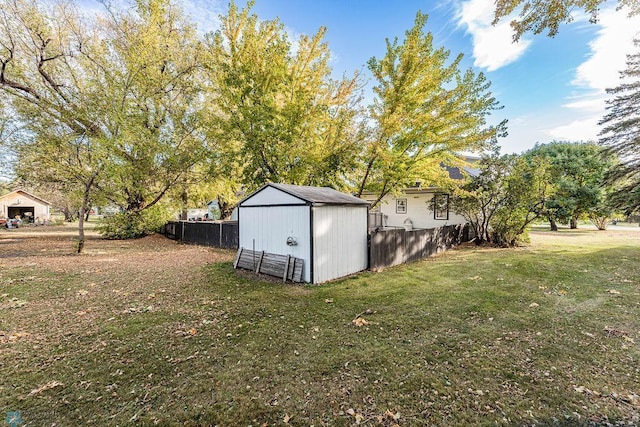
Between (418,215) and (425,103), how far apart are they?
8.21m

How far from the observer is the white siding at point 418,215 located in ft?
50.5

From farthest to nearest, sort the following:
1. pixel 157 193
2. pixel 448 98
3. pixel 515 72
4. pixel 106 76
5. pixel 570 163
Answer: pixel 570 163 → pixel 157 193 → pixel 515 72 → pixel 106 76 → pixel 448 98

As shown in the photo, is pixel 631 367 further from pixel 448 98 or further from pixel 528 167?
pixel 528 167

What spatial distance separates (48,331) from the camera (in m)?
4.12

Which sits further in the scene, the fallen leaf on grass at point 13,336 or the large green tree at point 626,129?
the large green tree at point 626,129

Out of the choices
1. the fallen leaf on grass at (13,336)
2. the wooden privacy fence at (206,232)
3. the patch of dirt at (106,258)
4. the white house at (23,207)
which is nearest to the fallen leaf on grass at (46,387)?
the fallen leaf on grass at (13,336)

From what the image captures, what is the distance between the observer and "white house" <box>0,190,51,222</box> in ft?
98.0

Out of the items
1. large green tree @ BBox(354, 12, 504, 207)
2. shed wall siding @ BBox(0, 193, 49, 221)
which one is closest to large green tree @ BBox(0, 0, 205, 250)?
large green tree @ BBox(354, 12, 504, 207)

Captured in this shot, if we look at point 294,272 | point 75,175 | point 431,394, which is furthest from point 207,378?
point 75,175

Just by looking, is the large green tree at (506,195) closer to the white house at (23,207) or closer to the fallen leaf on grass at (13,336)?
the fallen leaf on grass at (13,336)

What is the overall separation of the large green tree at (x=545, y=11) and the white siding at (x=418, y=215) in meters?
10.5

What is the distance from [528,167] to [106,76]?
17.1m

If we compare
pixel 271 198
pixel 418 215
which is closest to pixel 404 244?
pixel 271 198

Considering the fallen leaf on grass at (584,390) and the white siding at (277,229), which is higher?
the white siding at (277,229)
